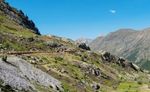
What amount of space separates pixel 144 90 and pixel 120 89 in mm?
7268

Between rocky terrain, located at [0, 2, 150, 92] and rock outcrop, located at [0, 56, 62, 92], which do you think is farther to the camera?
rocky terrain, located at [0, 2, 150, 92]

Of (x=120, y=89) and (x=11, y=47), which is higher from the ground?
(x=11, y=47)

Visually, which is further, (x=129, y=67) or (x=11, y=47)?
(x=129, y=67)

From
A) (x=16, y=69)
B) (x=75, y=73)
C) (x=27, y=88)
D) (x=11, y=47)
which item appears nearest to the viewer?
(x=27, y=88)

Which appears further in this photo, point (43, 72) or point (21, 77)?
point (43, 72)

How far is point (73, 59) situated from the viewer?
418 ft

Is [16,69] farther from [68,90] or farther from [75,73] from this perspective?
[75,73]

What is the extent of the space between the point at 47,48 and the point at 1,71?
8587 centimetres

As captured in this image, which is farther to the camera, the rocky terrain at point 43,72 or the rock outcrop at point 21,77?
the rocky terrain at point 43,72

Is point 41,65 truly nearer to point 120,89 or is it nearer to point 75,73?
point 75,73

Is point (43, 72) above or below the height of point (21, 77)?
above

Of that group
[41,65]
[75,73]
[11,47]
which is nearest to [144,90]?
[75,73]

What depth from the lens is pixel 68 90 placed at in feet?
253

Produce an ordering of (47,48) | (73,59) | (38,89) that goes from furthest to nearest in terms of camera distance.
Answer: (47,48) < (73,59) < (38,89)
